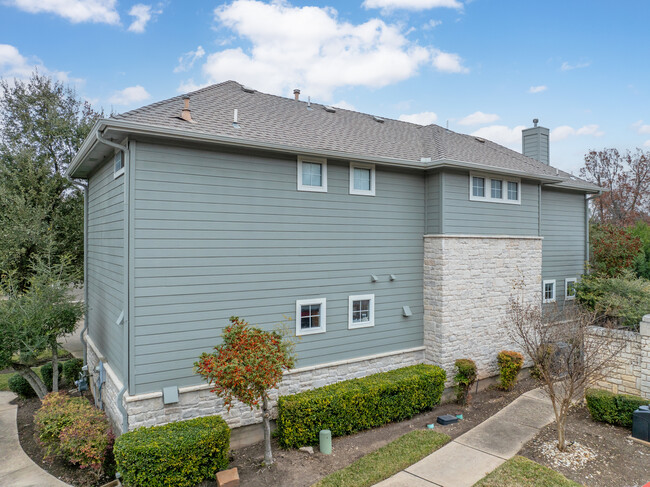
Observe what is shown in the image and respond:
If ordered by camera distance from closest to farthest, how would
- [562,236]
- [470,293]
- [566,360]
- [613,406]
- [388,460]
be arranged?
[388,460]
[566,360]
[613,406]
[470,293]
[562,236]

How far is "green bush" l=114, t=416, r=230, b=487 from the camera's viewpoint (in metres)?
5.75

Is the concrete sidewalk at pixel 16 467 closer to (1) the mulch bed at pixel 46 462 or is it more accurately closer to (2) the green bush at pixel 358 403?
(1) the mulch bed at pixel 46 462

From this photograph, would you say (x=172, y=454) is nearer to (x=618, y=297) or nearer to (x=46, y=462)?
(x=46, y=462)

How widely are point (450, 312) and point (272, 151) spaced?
6.37m

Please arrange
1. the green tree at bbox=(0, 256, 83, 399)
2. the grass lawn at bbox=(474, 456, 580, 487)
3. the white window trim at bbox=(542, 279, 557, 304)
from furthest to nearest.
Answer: the white window trim at bbox=(542, 279, 557, 304)
the green tree at bbox=(0, 256, 83, 399)
the grass lawn at bbox=(474, 456, 580, 487)

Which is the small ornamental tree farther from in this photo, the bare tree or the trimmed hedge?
the trimmed hedge

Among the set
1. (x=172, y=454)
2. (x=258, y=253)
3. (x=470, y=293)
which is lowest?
(x=172, y=454)

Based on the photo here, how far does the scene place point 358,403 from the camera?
8172mm

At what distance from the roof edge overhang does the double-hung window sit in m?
3.92

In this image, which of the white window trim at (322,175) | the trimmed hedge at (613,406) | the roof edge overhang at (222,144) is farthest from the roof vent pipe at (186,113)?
the trimmed hedge at (613,406)

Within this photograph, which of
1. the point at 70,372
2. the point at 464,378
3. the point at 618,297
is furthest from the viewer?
the point at 70,372

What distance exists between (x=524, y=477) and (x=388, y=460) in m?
2.26

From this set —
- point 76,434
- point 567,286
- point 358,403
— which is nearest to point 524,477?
point 358,403

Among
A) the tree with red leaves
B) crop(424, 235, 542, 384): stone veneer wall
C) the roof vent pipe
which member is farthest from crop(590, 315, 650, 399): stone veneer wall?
the tree with red leaves
